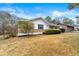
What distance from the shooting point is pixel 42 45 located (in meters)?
2.95

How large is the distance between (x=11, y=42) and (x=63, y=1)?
0.94m

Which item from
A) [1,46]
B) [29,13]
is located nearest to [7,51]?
[1,46]

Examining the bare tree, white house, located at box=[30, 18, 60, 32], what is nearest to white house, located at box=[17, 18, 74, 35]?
white house, located at box=[30, 18, 60, 32]

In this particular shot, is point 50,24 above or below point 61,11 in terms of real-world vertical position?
below

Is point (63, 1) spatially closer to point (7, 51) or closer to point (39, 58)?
point (39, 58)

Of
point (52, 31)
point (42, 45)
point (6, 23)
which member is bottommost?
point (42, 45)

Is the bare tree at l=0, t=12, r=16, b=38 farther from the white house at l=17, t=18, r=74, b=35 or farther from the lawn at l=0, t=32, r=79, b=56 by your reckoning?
the white house at l=17, t=18, r=74, b=35

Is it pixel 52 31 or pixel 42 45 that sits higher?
pixel 52 31

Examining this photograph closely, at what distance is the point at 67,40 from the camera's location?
2.98 metres

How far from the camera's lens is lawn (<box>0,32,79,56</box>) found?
2908 millimetres

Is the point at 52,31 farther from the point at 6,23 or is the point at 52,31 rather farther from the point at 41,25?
the point at 6,23

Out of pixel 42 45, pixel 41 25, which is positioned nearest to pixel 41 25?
pixel 41 25

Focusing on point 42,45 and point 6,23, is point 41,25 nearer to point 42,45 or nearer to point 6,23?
point 42,45

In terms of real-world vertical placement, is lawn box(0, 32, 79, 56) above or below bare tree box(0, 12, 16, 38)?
below
